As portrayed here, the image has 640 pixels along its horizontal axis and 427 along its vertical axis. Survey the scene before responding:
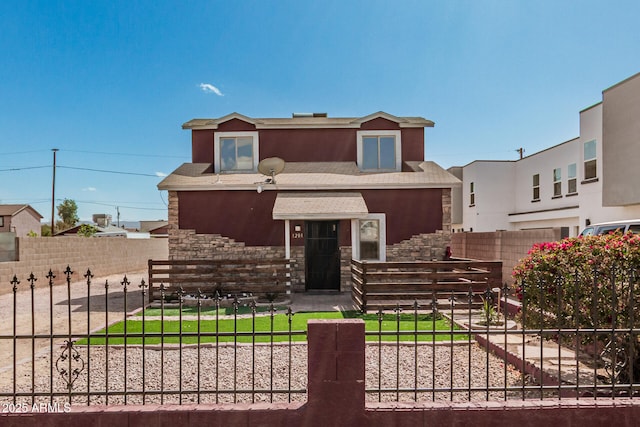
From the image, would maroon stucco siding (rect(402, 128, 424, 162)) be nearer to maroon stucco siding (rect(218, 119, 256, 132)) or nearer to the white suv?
maroon stucco siding (rect(218, 119, 256, 132))

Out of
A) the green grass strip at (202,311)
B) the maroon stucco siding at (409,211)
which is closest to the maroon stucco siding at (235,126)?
the maroon stucco siding at (409,211)

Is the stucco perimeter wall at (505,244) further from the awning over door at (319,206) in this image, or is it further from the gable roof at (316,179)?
the awning over door at (319,206)

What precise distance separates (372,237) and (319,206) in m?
2.48

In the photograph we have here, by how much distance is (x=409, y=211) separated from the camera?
14.7 m

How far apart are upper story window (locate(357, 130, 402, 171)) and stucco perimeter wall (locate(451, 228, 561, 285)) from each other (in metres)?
4.17

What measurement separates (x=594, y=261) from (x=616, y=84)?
1511 centimetres

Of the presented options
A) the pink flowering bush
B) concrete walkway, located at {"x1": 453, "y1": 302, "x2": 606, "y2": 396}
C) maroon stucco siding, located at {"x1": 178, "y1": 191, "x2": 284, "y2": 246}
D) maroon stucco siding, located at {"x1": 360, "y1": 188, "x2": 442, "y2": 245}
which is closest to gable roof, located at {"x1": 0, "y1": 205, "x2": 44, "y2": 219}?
maroon stucco siding, located at {"x1": 178, "y1": 191, "x2": 284, "y2": 246}

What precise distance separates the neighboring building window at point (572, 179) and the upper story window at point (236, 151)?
1640cm

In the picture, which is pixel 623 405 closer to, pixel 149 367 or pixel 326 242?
pixel 149 367

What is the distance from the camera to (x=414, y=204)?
14.7 m

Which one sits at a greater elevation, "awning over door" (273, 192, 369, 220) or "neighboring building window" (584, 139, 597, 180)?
"neighboring building window" (584, 139, 597, 180)

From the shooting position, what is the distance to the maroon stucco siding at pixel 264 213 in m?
14.6

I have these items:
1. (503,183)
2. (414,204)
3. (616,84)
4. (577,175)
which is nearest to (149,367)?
(414,204)

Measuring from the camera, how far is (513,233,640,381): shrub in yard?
4551 millimetres
